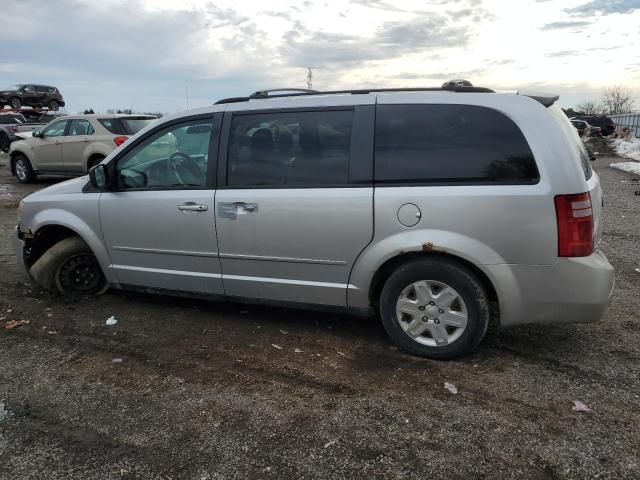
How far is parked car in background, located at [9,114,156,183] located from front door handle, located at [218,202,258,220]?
787cm

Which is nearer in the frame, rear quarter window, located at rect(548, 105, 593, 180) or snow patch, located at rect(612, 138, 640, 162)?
rear quarter window, located at rect(548, 105, 593, 180)

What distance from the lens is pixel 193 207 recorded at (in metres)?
3.95

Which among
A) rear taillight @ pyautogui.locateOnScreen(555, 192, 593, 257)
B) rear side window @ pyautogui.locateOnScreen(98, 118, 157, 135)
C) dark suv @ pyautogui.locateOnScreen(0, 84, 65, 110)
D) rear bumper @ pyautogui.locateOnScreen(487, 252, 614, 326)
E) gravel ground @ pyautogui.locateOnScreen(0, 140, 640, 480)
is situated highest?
dark suv @ pyautogui.locateOnScreen(0, 84, 65, 110)

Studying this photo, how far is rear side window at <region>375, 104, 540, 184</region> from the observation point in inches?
127

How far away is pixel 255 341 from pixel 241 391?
2.41 ft

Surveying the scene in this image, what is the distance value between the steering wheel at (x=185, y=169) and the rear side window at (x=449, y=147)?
1.43m

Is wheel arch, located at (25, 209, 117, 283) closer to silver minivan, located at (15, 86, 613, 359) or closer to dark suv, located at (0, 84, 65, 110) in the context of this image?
silver minivan, located at (15, 86, 613, 359)

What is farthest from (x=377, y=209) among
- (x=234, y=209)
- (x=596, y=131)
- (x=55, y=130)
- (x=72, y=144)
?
(x=596, y=131)

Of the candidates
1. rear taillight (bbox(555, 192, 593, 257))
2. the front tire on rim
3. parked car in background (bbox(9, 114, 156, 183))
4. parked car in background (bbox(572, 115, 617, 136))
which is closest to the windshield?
parked car in background (bbox(9, 114, 156, 183))

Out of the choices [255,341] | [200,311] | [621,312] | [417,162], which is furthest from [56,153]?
[621,312]

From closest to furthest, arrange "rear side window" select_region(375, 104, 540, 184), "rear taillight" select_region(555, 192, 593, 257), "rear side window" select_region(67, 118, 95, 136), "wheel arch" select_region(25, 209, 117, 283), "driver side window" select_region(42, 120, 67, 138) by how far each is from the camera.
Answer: "rear taillight" select_region(555, 192, 593, 257) < "rear side window" select_region(375, 104, 540, 184) < "wheel arch" select_region(25, 209, 117, 283) < "rear side window" select_region(67, 118, 95, 136) < "driver side window" select_region(42, 120, 67, 138)

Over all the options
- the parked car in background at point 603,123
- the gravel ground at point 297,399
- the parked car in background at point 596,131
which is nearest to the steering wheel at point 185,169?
the gravel ground at point 297,399

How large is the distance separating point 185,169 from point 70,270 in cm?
166

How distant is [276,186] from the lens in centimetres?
373
